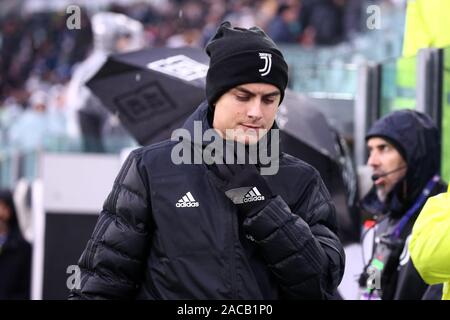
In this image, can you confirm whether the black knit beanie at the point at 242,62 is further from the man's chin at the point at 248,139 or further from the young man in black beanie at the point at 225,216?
the man's chin at the point at 248,139

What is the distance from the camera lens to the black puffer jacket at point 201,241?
3568mm

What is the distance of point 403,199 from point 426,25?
131cm

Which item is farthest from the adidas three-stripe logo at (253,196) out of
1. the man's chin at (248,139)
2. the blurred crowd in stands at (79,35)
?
the blurred crowd in stands at (79,35)

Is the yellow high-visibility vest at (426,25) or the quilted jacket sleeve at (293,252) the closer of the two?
the quilted jacket sleeve at (293,252)

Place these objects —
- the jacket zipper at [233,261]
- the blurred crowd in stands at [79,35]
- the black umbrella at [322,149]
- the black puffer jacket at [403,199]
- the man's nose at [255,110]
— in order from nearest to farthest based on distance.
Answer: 1. the jacket zipper at [233,261]
2. the man's nose at [255,110]
3. the black puffer jacket at [403,199]
4. the black umbrella at [322,149]
5. the blurred crowd in stands at [79,35]

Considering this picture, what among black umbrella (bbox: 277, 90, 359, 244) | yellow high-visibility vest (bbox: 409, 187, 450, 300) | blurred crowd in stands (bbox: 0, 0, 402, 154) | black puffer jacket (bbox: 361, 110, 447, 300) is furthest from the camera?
blurred crowd in stands (bbox: 0, 0, 402, 154)

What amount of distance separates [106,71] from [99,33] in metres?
4.72

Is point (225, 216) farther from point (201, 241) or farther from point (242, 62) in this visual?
point (242, 62)

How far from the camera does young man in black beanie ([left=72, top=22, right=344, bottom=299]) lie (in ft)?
11.7

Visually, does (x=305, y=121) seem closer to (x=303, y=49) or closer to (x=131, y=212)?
(x=131, y=212)

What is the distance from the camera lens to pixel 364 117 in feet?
26.3

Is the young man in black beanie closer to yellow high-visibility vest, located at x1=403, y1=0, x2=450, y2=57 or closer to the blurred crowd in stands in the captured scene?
yellow high-visibility vest, located at x1=403, y1=0, x2=450, y2=57

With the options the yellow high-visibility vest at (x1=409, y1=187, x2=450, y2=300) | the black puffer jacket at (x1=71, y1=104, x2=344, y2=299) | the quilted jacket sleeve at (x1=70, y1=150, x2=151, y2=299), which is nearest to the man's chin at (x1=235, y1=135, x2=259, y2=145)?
the black puffer jacket at (x1=71, y1=104, x2=344, y2=299)

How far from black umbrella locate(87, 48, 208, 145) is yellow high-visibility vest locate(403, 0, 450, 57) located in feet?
4.26
